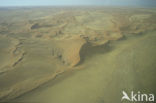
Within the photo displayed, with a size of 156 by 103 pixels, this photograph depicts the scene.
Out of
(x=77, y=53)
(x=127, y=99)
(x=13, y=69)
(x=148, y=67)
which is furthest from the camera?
(x=77, y=53)

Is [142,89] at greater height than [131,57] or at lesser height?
lesser

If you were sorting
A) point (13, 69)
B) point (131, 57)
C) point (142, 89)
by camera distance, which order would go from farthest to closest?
point (131, 57)
point (13, 69)
point (142, 89)

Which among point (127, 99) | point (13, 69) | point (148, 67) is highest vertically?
point (13, 69)

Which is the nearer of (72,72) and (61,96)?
(61,96)

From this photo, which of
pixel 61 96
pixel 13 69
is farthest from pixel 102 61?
pixel 13 69

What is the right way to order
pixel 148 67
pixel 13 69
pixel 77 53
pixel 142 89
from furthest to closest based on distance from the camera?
pixel 77 53 < pixel 13 69 < pixel 148 67 < pixel 142 89

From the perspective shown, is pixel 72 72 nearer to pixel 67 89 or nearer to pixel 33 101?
pixel 67 89

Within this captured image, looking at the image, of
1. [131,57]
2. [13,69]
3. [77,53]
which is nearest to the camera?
[13,69]

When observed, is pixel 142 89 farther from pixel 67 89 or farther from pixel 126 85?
pixel 67 89

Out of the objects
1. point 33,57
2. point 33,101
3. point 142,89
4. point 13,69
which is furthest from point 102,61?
point 13,69
